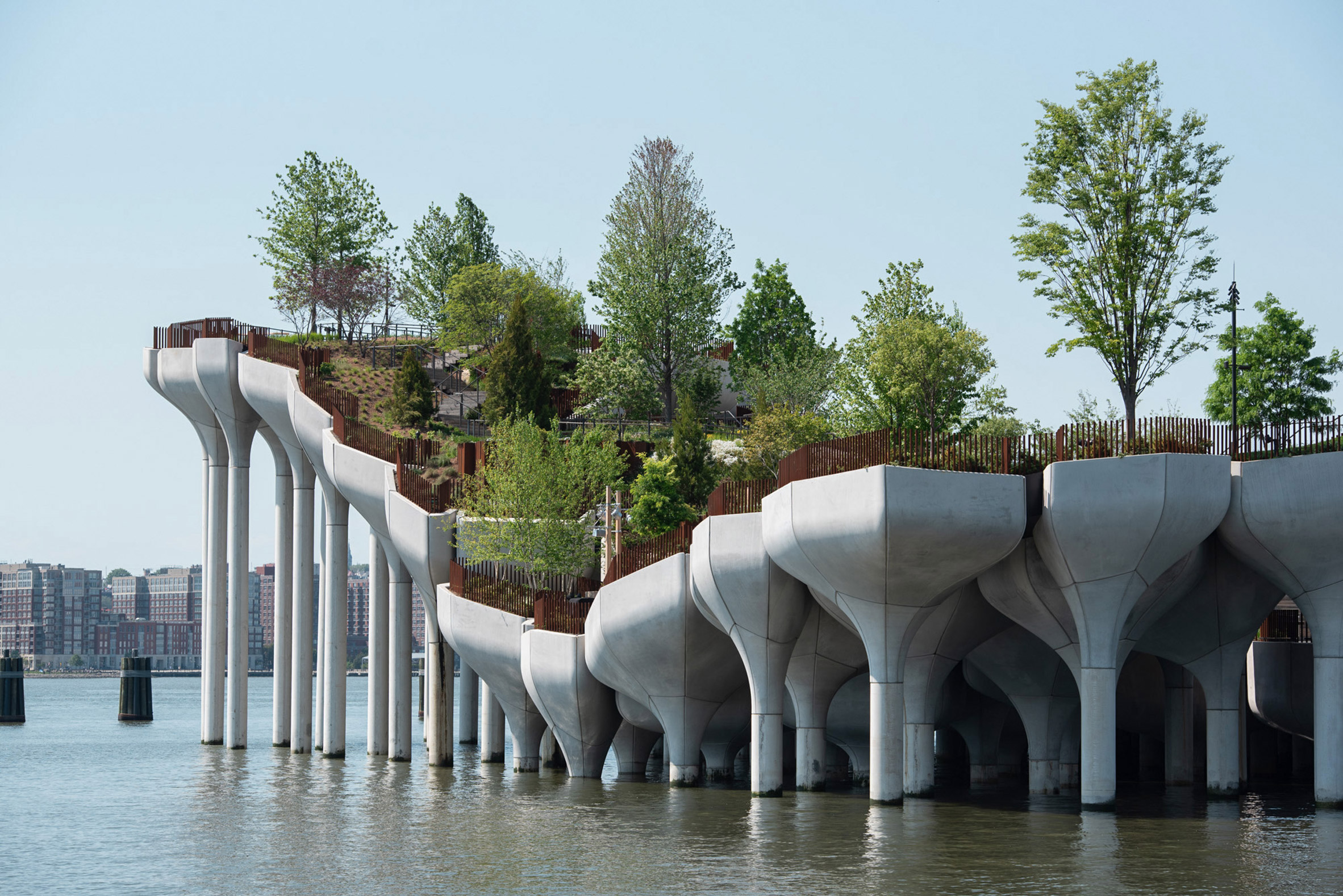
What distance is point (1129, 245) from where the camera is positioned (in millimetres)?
49812

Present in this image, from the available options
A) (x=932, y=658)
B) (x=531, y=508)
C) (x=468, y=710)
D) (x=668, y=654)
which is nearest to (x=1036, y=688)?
(x=932, y=658)

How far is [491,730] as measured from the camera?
5494cm

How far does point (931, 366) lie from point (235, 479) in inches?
1150

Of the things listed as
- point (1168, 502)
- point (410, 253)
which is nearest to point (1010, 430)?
point (1168, 502)

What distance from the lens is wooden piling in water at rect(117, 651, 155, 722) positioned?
99875 millimetres

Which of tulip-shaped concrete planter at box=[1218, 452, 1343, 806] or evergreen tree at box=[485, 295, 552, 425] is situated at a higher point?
evergreen tree at box=[485, 295, 552, 425]

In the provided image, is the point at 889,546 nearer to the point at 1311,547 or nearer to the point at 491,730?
the point at 1311,547

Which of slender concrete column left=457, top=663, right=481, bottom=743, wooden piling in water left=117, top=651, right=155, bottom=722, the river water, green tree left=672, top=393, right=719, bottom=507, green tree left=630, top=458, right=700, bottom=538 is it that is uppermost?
green tree left=672, top=393, right=719, bottom=507

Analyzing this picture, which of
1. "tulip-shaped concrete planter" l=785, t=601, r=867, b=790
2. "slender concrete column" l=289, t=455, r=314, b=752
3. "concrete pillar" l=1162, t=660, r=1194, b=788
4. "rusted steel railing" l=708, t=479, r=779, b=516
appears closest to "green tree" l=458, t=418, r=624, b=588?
"slender concrete column" l=289, t=455, r=314, b=752

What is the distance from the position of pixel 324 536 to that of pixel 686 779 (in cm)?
2147

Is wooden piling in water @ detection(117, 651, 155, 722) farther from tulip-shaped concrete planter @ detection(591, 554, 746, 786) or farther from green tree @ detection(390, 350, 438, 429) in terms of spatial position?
tulip-shaped concrete planter @ detection(591, 554, 746, 786)

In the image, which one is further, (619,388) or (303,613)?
(619,388)

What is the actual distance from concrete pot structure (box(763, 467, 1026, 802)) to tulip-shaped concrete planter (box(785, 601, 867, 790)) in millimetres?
4229

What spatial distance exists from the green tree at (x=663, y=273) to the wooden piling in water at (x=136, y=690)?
43.7 m
